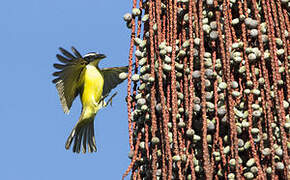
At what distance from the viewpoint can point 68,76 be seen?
2.56m

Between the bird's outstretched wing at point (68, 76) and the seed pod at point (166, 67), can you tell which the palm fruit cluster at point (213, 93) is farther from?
the bird's outstretched wing at point (68, 76)

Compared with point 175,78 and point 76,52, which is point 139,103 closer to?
point 175,78

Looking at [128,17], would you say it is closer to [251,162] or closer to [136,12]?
[136,12]

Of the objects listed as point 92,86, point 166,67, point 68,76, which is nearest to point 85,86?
point 92,86

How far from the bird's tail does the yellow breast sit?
3.5 inches

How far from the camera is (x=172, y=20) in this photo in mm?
1552

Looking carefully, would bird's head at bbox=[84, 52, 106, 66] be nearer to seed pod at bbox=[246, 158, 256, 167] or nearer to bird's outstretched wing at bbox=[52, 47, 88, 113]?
bird's outstretched wing at bbox=[52, 47, 88, 113]

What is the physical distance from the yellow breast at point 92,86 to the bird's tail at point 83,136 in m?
0.09

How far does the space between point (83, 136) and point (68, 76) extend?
16.2 inches

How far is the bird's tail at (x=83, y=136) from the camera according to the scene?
110 inches

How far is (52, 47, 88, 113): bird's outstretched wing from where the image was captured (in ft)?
7.92

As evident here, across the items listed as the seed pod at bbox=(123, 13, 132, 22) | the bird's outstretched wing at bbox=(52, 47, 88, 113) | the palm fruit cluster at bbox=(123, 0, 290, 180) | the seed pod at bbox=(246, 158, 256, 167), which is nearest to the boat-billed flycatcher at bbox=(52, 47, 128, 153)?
the bird's outstretched wing at bbox=(52, 47, 88, 113)

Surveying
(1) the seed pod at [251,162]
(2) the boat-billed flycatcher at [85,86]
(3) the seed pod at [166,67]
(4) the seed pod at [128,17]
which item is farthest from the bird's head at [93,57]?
(1) the seed pod at [251,162]

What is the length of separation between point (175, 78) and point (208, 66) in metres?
0.09
